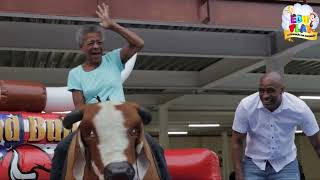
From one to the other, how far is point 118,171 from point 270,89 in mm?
1841

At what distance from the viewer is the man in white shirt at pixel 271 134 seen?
3.89m

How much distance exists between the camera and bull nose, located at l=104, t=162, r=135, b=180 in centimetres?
219

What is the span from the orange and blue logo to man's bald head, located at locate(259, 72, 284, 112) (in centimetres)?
408

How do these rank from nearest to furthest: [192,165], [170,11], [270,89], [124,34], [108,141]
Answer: [108,141] < [124,34] < [270,89] < [192,165] < [170,11]

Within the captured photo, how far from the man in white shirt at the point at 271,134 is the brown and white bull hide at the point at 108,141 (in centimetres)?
155

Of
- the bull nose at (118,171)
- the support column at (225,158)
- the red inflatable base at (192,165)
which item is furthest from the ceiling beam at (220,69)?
the support column at (225,158)

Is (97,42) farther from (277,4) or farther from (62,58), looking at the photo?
(62,58)

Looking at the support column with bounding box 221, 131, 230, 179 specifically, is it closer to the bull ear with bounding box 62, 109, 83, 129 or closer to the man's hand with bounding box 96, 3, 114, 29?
the man's hand with bounding box 96, 3, 114, 29

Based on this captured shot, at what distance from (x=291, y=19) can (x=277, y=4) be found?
0.59 meters

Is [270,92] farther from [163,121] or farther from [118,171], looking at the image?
[163,121]

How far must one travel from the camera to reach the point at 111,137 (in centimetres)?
234

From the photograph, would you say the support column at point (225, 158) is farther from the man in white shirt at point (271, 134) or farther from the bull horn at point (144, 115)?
the bull horn at point (144, 115)

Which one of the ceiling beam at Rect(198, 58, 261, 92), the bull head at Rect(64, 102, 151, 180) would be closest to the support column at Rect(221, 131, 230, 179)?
the ceiling beam at Rect(198, 58, 261, 92)

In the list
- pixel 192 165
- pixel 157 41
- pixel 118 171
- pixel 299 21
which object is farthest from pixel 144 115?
pixel 157 41
